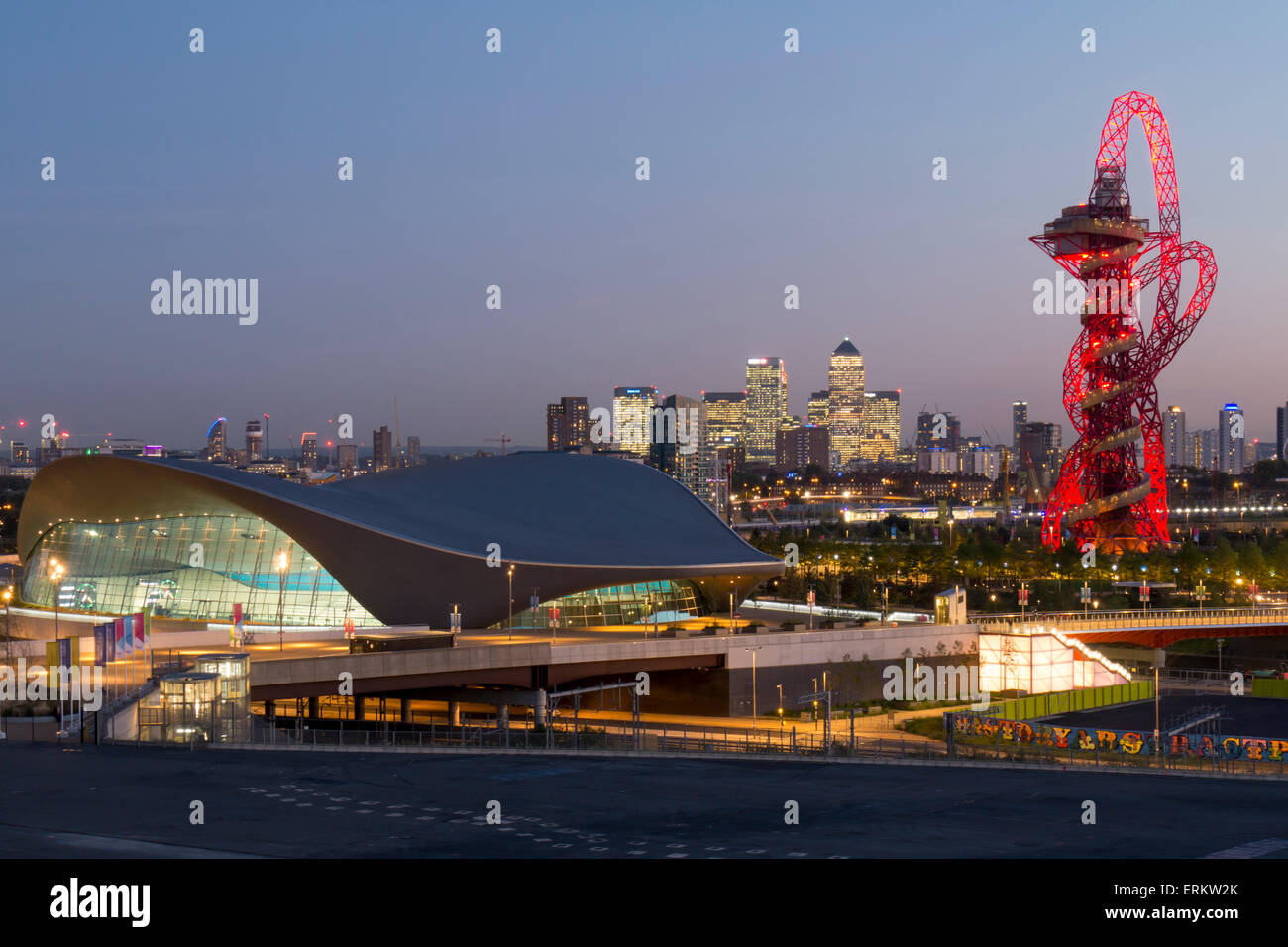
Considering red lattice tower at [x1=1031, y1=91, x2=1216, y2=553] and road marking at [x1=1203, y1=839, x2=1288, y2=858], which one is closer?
road marking at [x1=1203, y1=839, x2=1288, y2=858]

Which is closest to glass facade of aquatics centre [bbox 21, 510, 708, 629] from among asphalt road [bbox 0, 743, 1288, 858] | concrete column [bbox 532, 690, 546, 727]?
concrete column [bbox 532, 690, 546, 727]

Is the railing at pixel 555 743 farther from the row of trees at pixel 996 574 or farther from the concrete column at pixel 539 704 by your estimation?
the row of trees at pixel 996 574

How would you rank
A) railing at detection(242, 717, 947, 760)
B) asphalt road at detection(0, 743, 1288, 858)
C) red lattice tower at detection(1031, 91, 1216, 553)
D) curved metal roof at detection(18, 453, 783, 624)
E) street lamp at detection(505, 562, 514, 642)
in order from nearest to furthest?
asphalt road at detection(0, 743, 1288, 858) < railing at detection(242, 717, 947, 760) < curved metal roof at detection(18, 453, 783, 624) < street lamp at detection(505, 562, 514, 642) < red lattice tower at detection(1031, 91, 1216, 553)

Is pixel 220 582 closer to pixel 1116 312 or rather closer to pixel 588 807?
pixel 588 807

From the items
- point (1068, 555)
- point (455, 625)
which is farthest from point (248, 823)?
point (1068, 555)

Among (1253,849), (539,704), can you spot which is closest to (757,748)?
(1253,849)

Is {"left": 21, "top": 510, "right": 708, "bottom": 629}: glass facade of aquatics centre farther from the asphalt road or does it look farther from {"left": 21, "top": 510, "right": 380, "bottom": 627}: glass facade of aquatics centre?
the asphalt road

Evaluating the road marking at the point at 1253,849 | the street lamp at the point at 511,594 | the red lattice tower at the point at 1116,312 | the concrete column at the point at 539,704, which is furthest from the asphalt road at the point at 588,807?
the red lattice tower at the point at 1116,312
